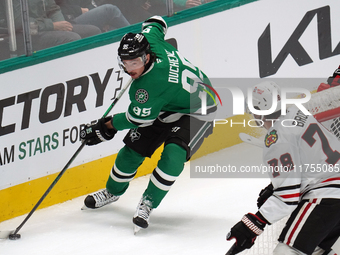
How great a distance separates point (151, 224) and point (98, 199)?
0.39 m

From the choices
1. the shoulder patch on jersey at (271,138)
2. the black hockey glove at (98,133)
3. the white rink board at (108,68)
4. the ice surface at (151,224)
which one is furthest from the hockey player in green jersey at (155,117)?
the shoulder patch on jersey at (271,138)

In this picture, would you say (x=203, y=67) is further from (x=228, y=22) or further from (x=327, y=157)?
(x=327, y=157)

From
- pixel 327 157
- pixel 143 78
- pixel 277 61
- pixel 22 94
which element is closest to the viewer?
pixel 327 157

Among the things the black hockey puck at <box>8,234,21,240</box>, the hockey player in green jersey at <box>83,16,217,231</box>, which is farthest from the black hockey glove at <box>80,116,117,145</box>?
the black hockey puck at <box>8,234,21,240</box>

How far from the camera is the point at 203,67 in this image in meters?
4.29

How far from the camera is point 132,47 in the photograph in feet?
9.61

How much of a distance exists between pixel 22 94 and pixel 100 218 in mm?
858

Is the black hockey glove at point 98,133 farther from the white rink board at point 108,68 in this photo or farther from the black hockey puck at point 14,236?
the black hockey puck at point 14,236

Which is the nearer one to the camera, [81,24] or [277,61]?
[81,24]

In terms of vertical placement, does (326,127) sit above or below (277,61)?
above

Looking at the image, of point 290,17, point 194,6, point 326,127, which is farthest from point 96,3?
point 326,127

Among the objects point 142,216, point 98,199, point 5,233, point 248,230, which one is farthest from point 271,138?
point 5,233

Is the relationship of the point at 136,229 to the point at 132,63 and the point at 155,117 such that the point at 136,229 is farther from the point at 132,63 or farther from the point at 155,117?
the point at 132,63

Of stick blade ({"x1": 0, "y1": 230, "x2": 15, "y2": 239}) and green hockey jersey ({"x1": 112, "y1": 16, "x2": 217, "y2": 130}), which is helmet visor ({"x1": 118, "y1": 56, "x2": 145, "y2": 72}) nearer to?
green hockey jersey ({"x1": 112, "y1": 16, "x2": 217, "y2": 130})
